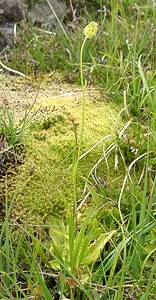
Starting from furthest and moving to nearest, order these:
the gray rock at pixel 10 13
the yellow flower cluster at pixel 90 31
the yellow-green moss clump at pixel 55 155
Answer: the gray rock at pixel 10 13 → the yellow-green moss clump at pixel 55 155 → the yellow flower cluster at pixel 90 31

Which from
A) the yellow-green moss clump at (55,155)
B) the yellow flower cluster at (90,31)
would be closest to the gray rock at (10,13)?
the yellow-green moss clump at (55,155)

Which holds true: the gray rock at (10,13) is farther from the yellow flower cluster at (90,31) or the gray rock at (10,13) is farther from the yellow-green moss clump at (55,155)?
the yellow flower cluster at (90,31)

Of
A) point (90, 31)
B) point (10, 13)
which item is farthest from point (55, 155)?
point (10, 13)

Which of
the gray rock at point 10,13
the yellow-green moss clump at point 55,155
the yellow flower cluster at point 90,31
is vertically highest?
the yellow flower cluster at point 90,31

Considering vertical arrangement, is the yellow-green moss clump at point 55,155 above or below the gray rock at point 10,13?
below

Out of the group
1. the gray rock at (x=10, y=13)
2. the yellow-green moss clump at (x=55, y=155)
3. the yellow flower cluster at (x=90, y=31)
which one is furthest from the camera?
the gray rock at (x=10, y=13)

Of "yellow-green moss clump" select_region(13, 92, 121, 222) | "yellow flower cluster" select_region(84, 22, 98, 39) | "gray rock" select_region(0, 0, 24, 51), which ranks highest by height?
"yellow flower cluster" select_region(84, 22, 98, 39)

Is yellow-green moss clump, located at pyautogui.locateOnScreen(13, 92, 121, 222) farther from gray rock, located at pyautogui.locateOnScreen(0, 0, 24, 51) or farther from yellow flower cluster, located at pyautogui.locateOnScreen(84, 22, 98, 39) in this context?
gray rock, located at pyautogui.locateOnScreen(0, 0, 24, 51)

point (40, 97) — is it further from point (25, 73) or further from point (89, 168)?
point (89, 168)

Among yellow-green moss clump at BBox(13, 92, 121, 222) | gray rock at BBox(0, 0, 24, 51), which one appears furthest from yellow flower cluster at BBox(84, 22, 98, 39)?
gray rock at BBox(0, 0, 24, 51)

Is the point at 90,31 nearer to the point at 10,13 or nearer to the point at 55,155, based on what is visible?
the point at 55,155

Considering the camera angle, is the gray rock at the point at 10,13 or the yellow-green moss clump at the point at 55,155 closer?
the yellow-green moss clump at the point at 55,155
